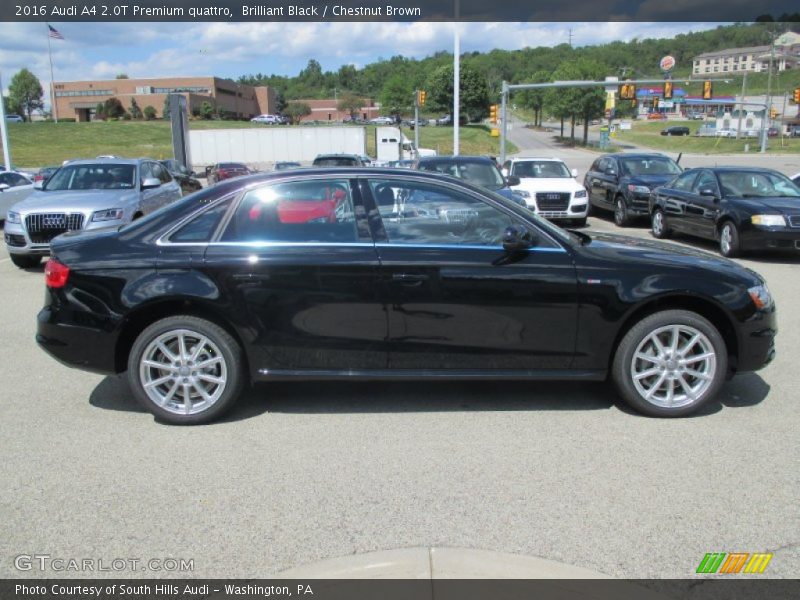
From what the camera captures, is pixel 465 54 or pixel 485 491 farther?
pixel 465 54

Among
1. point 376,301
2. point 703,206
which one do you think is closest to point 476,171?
point 703,206

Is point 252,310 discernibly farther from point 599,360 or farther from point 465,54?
point 465,54

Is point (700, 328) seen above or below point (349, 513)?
above

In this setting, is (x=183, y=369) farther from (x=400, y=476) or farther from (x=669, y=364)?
(x=669, y=364)

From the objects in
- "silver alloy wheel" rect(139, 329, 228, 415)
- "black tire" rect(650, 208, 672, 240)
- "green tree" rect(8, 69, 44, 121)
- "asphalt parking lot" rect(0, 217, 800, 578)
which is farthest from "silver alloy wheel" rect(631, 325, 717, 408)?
"green tree" rect(8, 69, 44, 121)

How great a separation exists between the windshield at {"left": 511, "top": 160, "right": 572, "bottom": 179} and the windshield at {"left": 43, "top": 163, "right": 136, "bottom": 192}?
9.72 meters

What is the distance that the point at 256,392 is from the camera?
5.32 metres

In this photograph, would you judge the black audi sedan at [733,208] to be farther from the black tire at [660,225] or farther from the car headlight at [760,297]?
the car headlight at [760,297]

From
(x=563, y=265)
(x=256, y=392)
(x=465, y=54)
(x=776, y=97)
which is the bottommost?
(x=256, y=392)

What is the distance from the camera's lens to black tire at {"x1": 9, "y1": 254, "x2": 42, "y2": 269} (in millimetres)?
10875

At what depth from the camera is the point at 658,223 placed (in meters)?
14.2

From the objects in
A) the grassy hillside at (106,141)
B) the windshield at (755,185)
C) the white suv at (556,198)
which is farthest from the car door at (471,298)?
the grassy hillside at (106,141)
